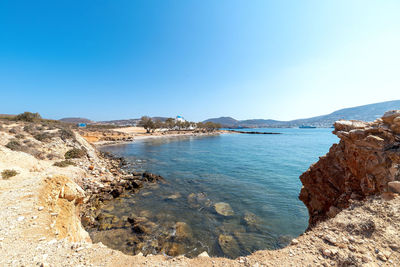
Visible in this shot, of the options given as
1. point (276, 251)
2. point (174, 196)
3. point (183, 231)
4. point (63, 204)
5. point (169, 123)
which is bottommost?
point (183, 231)

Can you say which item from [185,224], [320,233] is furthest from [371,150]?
[185,224]

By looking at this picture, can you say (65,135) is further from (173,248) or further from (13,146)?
(173,248)

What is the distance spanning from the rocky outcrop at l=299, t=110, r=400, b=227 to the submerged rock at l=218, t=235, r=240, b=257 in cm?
445

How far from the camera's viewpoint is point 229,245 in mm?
7652

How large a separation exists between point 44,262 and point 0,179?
809 centimetres

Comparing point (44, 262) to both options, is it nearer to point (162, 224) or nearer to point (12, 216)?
point (12, 216)

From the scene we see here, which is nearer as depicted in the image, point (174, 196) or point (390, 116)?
point (390, 116)

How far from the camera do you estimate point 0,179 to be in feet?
24.9

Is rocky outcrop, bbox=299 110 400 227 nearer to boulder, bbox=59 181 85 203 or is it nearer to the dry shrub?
boulder, bbox=59 181 85 203

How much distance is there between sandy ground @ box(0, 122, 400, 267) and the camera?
339 cm

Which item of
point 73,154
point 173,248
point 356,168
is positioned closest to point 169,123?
point 73,154

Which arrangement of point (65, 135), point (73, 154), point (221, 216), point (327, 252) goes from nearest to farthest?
point (327, 252), point (221, 216), point (73, 154), point (65, 135)

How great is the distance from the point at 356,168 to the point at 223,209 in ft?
26.2

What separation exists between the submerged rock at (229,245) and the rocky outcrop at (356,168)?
4450mm
